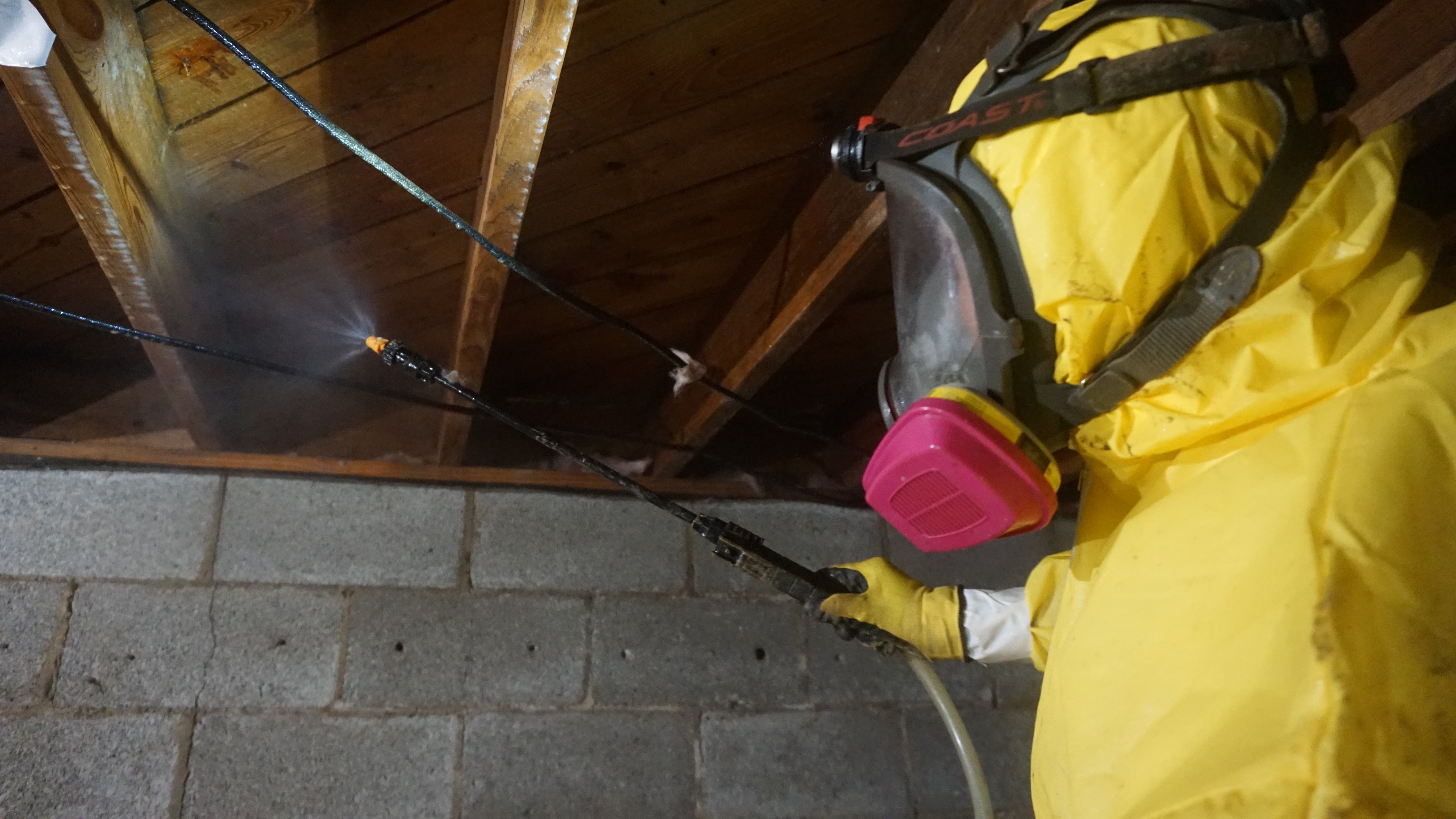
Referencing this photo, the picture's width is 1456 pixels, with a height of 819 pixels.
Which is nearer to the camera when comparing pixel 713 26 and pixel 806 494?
pixel 713 26

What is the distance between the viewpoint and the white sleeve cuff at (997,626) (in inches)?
42.8

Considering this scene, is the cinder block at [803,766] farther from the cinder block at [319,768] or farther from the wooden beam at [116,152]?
the wooden beam at [116,152]

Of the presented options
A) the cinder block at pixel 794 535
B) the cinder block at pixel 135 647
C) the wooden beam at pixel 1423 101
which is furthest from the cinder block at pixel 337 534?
the wooden beam at pixel 1423 101

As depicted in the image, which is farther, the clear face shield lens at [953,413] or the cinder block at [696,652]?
the cinder block at [696,652]

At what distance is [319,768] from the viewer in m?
1.46

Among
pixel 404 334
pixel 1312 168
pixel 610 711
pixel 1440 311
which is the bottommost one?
pixel 610 711

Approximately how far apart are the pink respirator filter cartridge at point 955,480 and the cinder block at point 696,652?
1043 mm

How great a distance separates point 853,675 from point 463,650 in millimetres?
900

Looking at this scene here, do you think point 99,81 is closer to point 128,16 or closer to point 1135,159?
point 128,16

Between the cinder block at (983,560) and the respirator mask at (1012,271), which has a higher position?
the respirator mask at (1012,271)

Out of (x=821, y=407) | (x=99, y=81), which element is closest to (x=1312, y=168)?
(x=99, y=81)

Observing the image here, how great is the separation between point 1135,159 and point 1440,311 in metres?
0.26

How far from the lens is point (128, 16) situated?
98 cm

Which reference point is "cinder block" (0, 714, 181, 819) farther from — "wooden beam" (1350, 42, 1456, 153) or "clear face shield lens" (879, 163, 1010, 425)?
"wooden beam" (1350, 42, 1456, 153)
